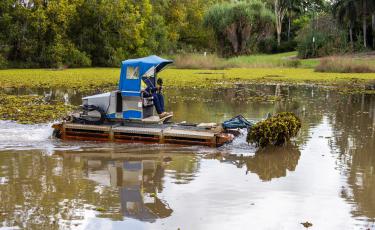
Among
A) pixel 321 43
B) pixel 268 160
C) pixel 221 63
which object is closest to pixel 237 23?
pixel 321 43

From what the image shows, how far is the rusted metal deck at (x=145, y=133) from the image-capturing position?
12.5 metres

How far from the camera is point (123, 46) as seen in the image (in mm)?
46500

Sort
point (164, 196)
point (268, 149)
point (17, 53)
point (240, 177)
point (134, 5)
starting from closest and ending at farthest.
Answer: point (164, 196), point (240, 177), point (268, 149), point (17, 53), point (134, 5)

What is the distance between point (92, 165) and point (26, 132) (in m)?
3.86

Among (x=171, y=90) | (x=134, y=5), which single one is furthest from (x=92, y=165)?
(x=134, y=5)

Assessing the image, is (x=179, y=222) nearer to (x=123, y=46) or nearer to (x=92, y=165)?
(x=92, y=165)

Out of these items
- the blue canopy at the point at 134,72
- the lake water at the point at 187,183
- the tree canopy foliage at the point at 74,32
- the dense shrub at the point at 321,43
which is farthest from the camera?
the dense shrub at the point at 321,43

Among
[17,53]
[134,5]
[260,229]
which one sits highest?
[134,5]

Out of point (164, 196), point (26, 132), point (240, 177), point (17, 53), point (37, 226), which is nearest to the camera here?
point (37, 226)

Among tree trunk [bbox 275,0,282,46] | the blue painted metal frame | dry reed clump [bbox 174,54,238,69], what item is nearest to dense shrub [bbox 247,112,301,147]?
the blue painted metal frame

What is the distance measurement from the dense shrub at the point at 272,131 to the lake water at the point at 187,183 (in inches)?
9.9

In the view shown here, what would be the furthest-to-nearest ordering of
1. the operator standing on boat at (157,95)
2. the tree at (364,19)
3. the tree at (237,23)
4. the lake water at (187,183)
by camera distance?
1. the tree at (237,23)
2. the tree at (364,19)
3. the operator standing on boat at (157,95)
4. the lake water at (187,183)

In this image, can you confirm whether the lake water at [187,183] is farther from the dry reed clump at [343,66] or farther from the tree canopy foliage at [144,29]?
the tree canopy foliage at [144,29]

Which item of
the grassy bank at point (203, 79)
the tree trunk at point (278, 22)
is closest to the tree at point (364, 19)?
the tree trunk at point (278, 22)
